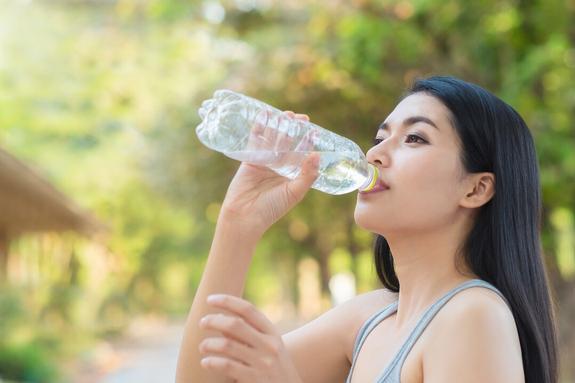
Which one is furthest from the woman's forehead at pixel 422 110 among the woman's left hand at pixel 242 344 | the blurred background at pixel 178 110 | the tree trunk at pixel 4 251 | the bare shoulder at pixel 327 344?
the tree trunk at pixel 4 251

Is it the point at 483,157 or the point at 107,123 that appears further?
the point at 107,123

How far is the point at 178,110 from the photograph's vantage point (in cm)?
1750

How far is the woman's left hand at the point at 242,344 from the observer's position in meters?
1.59

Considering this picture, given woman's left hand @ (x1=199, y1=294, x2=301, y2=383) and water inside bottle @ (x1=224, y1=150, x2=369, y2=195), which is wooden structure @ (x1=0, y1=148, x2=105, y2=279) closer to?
water inside bottle @ (x1=224, y1=150, x2=369, y2=195)

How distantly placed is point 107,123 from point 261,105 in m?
25.7

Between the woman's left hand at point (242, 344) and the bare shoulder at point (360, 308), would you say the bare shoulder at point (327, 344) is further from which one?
the woman's left hand at point (242, 344)

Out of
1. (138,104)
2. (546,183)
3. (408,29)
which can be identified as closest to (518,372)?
(546,183)

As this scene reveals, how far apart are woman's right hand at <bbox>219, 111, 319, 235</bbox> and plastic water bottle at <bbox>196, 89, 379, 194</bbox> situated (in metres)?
0.04

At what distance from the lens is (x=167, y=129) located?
60.0 ft

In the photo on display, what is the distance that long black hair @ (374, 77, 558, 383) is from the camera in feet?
6.27

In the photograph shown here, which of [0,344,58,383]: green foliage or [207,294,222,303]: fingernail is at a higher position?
[0,344,58,383]: green foliage

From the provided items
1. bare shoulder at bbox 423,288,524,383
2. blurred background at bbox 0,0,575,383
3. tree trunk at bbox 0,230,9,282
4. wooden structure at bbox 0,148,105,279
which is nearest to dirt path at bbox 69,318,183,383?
blurred background at bbox 0,0,575,383

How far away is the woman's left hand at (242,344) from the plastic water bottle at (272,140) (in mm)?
480

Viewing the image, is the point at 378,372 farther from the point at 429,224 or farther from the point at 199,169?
the point at 199,169
